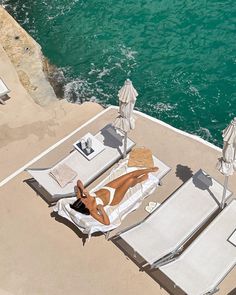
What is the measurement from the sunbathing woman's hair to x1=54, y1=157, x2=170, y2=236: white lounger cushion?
9cm

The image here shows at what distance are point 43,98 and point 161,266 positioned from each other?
31.2 feet

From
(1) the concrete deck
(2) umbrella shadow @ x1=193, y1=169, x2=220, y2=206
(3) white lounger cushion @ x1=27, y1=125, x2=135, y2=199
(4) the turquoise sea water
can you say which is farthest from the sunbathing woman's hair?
(4) the turquoise sea water

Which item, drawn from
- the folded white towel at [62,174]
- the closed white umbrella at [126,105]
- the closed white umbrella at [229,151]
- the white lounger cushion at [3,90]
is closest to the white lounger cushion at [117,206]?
the folded white towel at [62,174]

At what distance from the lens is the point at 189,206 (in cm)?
1459

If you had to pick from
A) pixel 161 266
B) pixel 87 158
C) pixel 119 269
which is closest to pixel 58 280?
pixel 119 269

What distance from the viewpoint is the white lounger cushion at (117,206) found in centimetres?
1412

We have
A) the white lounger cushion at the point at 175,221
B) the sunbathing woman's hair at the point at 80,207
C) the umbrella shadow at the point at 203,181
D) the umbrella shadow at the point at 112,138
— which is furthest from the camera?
the umbrella shadow at the point at 112,138

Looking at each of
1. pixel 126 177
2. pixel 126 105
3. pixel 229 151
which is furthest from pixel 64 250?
pixel 229 151

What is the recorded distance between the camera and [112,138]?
1675 centimetres

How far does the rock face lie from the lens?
20.3 meters

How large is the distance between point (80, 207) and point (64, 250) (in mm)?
1357

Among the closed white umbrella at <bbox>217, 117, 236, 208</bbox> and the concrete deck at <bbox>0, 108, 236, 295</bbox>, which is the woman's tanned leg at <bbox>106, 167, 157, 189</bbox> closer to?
the concrete deck at <bbox>0, 108, 236, 295</bbox>

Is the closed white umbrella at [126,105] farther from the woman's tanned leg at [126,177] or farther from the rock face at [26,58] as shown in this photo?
the rock face at [26,58]

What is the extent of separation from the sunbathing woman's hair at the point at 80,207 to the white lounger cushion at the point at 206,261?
108 inches
